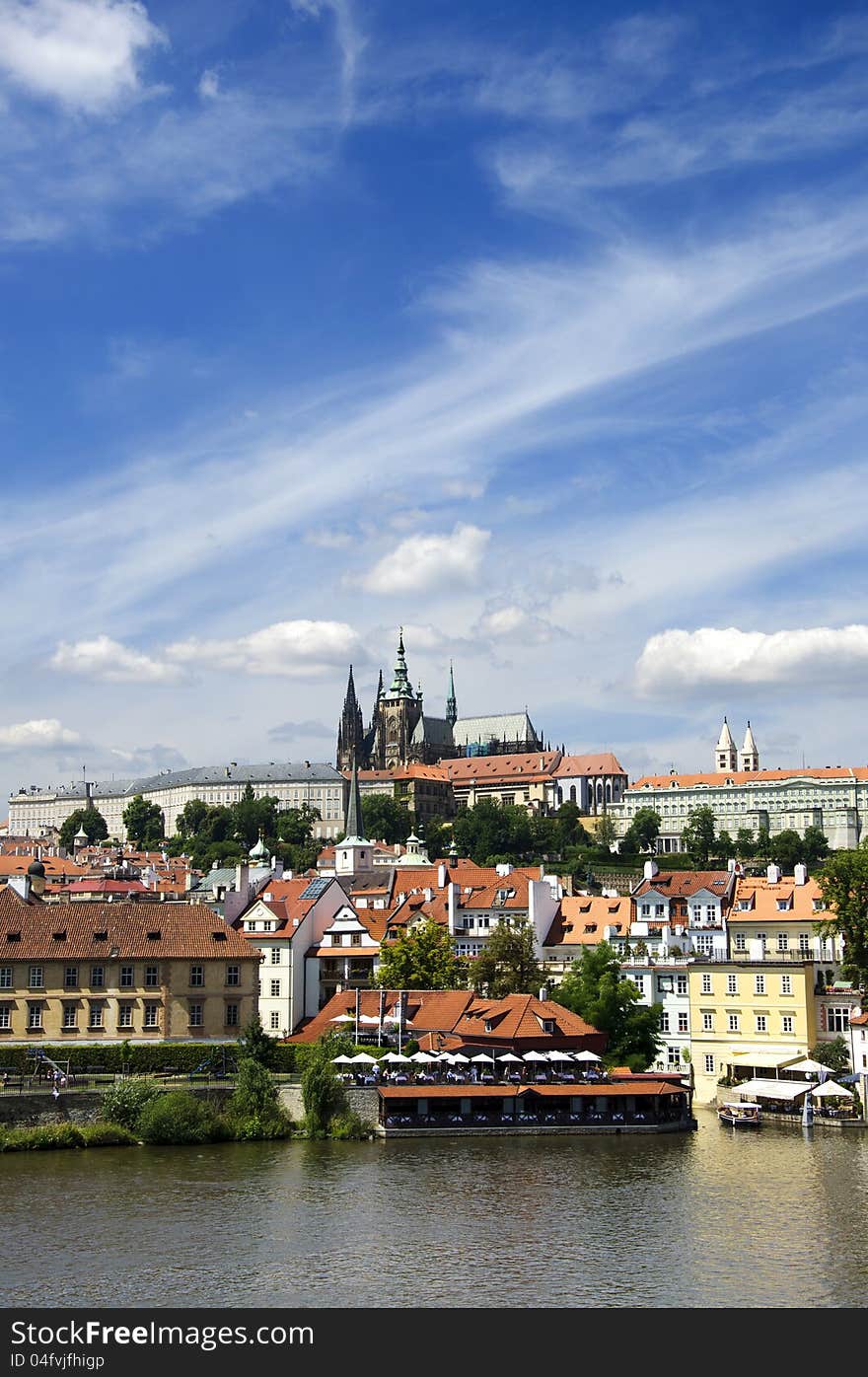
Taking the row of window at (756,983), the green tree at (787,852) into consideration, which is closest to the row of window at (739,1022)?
the row of window at (756,983)

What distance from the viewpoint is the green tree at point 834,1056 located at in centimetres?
6406

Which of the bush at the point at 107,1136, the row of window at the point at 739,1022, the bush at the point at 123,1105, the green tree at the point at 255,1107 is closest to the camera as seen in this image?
the bush at the point at 107,1136

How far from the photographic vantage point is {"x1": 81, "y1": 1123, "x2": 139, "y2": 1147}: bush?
5250cm

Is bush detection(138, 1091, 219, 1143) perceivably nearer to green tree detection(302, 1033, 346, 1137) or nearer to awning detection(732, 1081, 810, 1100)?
green tree detection(302, 1033, 346, 1137)

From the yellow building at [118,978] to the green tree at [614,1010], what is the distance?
566 inches

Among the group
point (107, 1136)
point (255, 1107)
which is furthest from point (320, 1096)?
point (107, 1136)

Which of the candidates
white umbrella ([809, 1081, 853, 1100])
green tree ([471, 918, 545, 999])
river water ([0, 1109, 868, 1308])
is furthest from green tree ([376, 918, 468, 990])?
white umbrella ([809, 1081, 853, 1100])

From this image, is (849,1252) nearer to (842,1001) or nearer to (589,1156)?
(589,1156)

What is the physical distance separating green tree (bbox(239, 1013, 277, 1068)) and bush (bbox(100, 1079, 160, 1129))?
5075mm

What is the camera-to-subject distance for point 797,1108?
200 ft

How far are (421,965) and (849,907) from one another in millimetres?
20137

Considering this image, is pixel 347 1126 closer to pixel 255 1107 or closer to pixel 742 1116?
pixel 255 1107

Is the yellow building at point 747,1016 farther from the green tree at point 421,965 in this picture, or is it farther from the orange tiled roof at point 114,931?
the orange tiled roof at point 114,931
